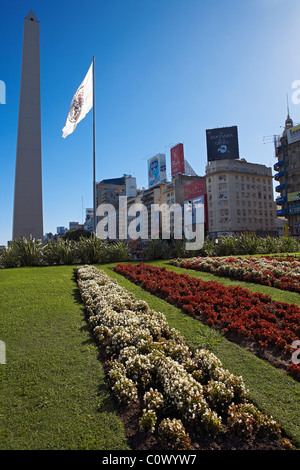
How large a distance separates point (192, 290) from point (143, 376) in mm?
4240

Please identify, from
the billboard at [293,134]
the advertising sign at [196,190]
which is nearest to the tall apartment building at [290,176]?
the billboard at [293,134]

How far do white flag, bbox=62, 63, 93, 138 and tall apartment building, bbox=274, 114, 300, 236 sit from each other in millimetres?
47014

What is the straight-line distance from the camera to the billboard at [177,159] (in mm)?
59938

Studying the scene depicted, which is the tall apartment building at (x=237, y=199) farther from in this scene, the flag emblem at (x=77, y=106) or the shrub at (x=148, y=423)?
the shrub at (x=148, y=423)

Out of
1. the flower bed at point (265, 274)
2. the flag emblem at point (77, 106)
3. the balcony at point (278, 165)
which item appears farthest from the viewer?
the balcony at point (278, 165)

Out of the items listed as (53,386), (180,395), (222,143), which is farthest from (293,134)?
(53,386)

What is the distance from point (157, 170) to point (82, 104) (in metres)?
58.2

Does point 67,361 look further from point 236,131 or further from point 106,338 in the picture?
point 236,131

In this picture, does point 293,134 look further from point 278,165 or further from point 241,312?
point 241,312

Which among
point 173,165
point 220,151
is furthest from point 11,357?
point 173,165

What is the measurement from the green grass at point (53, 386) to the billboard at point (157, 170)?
2739 inches

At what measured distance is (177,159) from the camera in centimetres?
6147

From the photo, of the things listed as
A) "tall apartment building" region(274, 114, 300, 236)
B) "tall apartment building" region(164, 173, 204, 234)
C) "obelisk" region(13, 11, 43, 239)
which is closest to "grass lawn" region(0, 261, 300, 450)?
"obelisk" region(13, 11, 43, 239)
